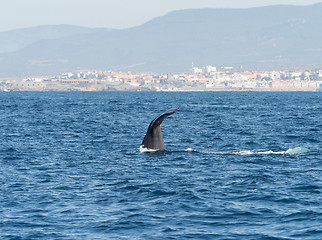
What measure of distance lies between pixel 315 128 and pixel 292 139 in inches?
441

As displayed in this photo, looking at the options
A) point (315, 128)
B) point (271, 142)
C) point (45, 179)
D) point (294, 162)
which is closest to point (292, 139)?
point (271, 142)

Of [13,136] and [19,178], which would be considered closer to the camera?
[19,178]

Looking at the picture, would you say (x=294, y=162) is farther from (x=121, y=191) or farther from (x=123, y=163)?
(x=121, y=191)

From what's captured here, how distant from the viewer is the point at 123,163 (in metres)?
27.2

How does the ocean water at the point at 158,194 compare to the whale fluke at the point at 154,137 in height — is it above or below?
below

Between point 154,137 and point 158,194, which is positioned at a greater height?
point 154,137

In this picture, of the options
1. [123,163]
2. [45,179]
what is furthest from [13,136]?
[45,179]

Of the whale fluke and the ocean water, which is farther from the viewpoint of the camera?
the whale fluke

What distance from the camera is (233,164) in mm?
26625

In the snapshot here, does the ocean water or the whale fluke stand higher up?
the whale fluke

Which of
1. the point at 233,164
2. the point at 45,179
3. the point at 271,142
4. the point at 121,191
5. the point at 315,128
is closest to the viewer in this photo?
the point at 121,191

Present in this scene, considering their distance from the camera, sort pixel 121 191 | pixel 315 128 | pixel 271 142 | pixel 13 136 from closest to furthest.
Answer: pixel 121 191 < pixel 271 142 < pixel 13 136 < pixel 315 128

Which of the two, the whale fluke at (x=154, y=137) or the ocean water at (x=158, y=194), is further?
the whale fluke at (x=154, y=137)

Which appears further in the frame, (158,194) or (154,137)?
(154,137)
